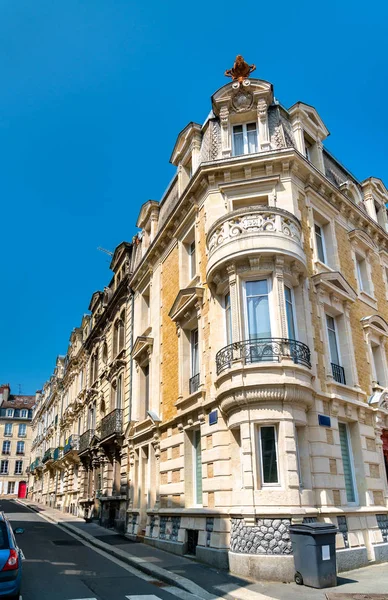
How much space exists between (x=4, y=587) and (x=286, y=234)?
31.3ft

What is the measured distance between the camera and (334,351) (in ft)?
46.7

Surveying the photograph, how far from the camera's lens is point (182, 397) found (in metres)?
14.6

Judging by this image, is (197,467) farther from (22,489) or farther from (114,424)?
(22,489)

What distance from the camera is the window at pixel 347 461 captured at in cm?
1275

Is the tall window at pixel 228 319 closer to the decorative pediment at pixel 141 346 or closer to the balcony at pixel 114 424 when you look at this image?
the decorative pediment at pixel 141 346

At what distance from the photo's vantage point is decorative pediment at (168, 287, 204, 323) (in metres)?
14.2

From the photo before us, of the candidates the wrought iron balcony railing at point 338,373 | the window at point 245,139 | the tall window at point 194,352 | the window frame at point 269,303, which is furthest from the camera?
the window at point 245,139

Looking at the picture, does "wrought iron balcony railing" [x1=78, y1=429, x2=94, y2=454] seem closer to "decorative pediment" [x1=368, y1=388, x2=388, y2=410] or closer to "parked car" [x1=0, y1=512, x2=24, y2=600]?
"decorative pediment" [x1=368, y1=388, x2=388, y2=410]

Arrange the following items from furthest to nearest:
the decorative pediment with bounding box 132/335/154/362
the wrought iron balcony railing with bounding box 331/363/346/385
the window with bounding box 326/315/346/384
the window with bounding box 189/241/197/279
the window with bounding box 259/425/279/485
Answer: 1. the decorative pediment with bounding box 132/335/154/362
2. the window with bounding box 189/241/197/279
3. the window with bounding box 326/315/346/384
4. the wrought iron balcony railing with bounding box 331/363/346/385
5. the window with bounding box 259/425/279/485

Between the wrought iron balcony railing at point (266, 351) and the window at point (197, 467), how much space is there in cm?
336

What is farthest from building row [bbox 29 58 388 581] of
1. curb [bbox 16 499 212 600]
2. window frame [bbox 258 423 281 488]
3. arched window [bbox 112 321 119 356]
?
arched window [bbox 112 321 119 356]

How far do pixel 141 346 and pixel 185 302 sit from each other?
15.3ft

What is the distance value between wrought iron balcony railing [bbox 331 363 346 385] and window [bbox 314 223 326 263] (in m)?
3.42

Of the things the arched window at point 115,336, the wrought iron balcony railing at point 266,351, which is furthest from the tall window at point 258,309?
the arched window at point 115,336
